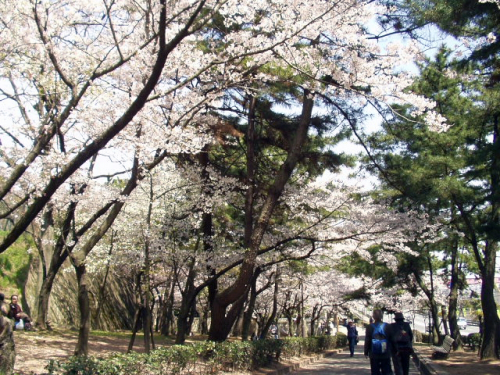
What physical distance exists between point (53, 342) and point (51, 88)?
25.3ft

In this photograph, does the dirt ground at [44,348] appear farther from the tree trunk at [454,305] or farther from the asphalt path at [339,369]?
the tree trunk at [454,305]

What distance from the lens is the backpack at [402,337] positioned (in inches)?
314

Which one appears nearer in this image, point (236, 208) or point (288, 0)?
point (288, 0)

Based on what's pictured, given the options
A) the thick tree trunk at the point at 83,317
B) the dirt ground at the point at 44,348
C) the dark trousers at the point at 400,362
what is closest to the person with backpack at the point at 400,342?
the dark trousers at the point at 400,362

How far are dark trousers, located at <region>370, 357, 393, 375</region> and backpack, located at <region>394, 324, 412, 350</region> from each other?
22.5 inches

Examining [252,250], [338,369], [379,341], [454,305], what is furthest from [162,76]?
[454,305]

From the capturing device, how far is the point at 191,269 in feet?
39.0

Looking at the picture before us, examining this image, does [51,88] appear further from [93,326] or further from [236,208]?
[93,326]

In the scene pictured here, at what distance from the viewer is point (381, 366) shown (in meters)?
7.54

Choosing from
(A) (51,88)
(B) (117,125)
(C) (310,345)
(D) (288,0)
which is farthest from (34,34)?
(C) (310,345)

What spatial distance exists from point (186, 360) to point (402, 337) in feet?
12.5

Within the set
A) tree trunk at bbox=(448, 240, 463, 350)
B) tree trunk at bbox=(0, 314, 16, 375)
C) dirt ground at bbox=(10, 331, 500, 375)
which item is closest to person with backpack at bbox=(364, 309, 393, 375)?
dirt ground at bbox=(10, 331, 500, 375)

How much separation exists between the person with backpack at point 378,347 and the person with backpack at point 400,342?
31cm

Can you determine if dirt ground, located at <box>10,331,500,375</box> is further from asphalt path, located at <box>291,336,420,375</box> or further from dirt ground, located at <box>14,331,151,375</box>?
asphalt path, located at <box>291,336,420,375</box>
